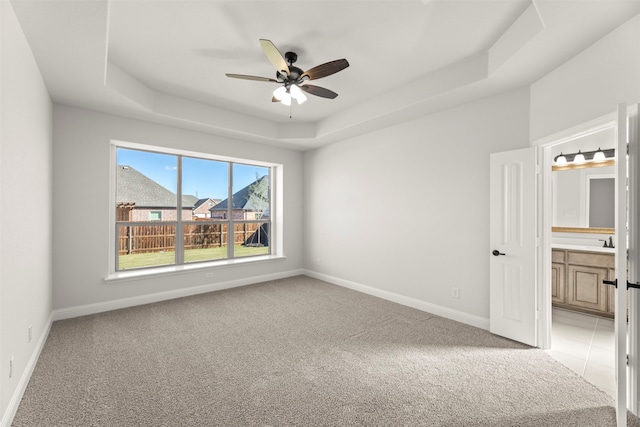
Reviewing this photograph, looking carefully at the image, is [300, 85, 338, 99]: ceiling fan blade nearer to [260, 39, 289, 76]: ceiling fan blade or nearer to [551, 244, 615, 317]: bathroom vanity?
[260, 39, 289, 76]: ceiling fan blade

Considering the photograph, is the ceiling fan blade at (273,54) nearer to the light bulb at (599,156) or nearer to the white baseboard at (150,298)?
the white baseboard at (150,298)

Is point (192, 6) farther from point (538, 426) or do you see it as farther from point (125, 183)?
point (538, 426)

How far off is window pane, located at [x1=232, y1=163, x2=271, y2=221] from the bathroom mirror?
4948 mm

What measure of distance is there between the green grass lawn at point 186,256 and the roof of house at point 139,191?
2.58 ft


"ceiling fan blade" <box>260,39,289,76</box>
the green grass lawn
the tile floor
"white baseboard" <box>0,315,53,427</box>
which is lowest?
the tile floor

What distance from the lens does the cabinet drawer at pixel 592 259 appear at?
3.49m

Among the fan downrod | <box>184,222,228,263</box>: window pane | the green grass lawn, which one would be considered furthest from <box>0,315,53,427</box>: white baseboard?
the fan downrod

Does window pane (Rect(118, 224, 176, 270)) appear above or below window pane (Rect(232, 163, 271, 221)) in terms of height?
below

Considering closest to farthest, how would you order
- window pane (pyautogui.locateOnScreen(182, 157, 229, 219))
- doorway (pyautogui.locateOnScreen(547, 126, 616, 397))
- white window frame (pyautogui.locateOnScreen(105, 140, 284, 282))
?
1. doorway (pyautogui.locateOnScreen(547, 126, 616, 397))
2. white window frame (pyautogui.locateOnScreen(105, 140, 284, 282))
3. window pane (pyautogui.locateOnScreen(182, 157, 229, 219))

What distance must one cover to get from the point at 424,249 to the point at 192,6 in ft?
11.8

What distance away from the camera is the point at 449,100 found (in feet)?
10.9

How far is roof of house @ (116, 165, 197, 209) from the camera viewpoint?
4.14 meters

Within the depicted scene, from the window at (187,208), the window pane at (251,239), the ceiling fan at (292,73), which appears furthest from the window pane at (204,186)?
the ceiling fan at (292,73)

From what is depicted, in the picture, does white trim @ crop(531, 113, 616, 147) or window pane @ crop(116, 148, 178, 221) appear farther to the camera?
window pane @ crop(116, 148, 178, 221)
